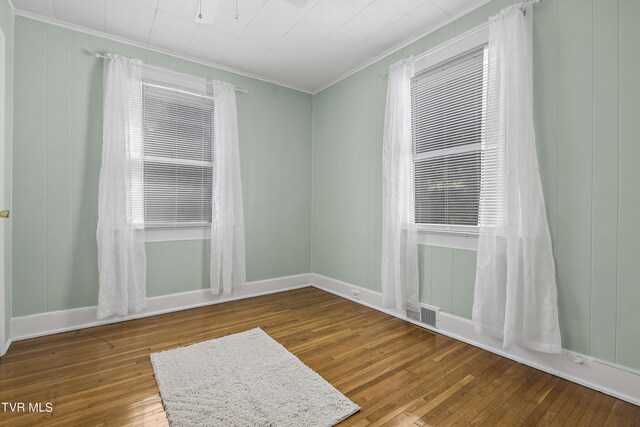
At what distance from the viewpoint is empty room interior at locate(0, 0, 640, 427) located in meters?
1.84

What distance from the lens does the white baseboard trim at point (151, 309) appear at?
2.66 m

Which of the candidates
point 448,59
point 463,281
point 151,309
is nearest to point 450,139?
point 448,59

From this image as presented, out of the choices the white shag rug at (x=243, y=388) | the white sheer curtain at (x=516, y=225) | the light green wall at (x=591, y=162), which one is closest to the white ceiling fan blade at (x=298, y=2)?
the light green wall at (x=591, y=162)

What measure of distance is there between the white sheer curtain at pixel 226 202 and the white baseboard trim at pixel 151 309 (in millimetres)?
221

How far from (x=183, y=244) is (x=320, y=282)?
1.91m

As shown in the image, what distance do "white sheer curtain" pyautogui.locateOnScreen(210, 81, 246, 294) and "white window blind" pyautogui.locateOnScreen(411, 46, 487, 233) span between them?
2044 mm

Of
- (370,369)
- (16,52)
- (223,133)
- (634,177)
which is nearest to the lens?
(634,177)

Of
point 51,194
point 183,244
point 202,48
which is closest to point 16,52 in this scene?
point 51,194

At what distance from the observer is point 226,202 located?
3.54 meters

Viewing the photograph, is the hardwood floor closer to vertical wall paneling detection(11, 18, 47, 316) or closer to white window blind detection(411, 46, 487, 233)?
vertical wall paneling detection(11, 18, 47, 316)

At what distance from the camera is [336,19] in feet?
9.02

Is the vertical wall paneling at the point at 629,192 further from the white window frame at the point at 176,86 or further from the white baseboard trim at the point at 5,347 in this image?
the white baseboard trim at the point at 5,347

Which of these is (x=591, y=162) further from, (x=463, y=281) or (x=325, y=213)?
(x=325, y=213)

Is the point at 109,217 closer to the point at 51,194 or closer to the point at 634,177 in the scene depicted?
the point at 51,194
